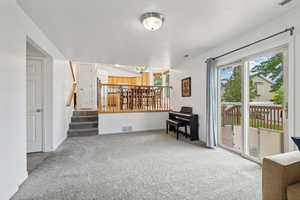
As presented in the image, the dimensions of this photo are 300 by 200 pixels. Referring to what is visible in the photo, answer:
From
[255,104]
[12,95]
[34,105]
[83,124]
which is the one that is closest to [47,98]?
[34,105]

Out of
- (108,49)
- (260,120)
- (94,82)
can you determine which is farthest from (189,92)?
(94,82)

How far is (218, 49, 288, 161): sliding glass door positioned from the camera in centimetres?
237

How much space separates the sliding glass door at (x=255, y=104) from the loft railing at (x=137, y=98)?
275 centimetres

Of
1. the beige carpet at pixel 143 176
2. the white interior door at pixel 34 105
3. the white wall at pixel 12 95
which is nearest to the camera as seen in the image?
the white wall at pixel 12 95

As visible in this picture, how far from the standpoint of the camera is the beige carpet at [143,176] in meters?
1.76

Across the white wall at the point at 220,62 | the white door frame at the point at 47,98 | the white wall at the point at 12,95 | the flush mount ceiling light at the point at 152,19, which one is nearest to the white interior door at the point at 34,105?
the white door frame at the point at 47,98

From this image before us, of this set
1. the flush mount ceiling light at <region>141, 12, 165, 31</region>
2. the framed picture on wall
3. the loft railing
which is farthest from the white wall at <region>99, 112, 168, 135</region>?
the flush mount ceiling light at <region>141, 12, 165, 31</region>

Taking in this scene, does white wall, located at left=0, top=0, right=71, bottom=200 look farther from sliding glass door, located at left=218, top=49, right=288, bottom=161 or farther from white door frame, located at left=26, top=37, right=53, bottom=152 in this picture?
sliding glass door, located at left=218, top=49, right=288, bottom=161

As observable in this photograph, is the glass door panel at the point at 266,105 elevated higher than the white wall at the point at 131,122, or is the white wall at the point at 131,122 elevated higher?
the glass door panel at the point at 266,105

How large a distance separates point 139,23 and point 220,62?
210cm

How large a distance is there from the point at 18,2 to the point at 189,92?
13.4 ft

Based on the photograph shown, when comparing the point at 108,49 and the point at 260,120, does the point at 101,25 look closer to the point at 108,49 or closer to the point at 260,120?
the point at 108,49

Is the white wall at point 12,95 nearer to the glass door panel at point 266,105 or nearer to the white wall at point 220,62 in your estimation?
the white wall at point 220,62

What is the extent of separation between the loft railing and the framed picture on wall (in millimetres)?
1053
